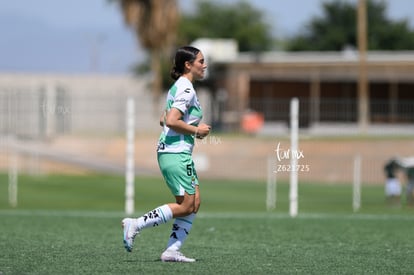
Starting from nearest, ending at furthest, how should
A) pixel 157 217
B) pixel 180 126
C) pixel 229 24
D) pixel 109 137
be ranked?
pixel 180 126 → pixel 157 217 → pixel 109 137 → pixel 229 24

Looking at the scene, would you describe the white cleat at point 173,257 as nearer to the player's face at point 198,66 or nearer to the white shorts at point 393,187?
the player's face at point 198,66

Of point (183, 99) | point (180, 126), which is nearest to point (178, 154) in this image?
point (180, 126)

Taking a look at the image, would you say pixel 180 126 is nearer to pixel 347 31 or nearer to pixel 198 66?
pixel 198 66

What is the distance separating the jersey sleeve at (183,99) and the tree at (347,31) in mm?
85635

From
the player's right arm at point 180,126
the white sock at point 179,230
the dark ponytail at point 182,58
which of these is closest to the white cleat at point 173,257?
the white sock at point 179,230

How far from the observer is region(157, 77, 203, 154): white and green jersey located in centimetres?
1013

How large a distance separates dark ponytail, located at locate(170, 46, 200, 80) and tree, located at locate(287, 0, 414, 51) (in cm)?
8529

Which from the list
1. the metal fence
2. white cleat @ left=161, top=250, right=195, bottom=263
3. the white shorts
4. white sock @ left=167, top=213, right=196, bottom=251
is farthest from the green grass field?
the metal fence

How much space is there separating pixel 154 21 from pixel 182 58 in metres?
48.4

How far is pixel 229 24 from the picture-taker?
10312cm

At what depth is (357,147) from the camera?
4144cm

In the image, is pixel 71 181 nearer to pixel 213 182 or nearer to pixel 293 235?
pixel 213 182

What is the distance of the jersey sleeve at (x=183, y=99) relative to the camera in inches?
398

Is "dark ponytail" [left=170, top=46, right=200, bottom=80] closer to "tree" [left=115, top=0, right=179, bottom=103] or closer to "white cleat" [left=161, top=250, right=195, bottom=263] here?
"white cleat" [left=161, top=250, right=195, bottom=263]
